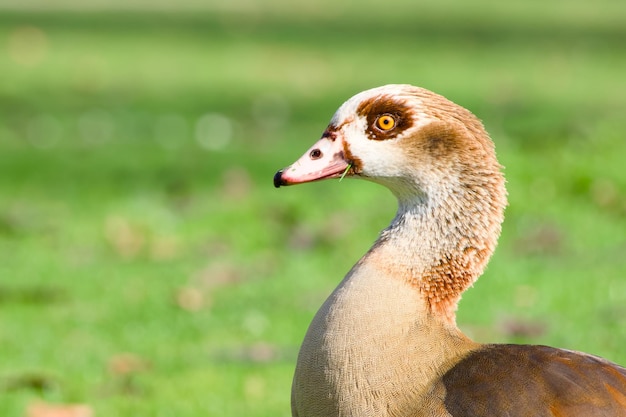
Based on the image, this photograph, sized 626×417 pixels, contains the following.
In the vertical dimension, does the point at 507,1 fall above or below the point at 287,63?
above

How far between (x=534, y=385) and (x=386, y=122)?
87 cm

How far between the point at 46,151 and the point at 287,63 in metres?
5.38

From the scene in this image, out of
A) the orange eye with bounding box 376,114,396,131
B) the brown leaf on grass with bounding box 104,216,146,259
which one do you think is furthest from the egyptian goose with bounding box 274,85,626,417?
the brown leaf on grass with bounding box 104,216,146,259

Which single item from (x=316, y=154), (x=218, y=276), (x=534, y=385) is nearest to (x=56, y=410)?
(x=316, y=154)

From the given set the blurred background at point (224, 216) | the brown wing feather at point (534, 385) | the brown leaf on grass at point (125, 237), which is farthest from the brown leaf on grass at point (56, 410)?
the brown leaf on grass at point (125, 237)

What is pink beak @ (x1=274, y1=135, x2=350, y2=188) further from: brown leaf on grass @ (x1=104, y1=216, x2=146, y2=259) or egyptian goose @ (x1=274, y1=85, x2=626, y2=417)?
brown leaf on grass @ (x1=104, y1=216, x2=146, y2=259)

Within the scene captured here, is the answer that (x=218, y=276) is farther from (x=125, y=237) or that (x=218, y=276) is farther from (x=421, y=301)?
(x=421, y=301)

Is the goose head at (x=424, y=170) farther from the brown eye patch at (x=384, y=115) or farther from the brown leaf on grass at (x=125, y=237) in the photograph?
the brown leaf on grass at (x=125, y=237)

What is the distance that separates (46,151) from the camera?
944 cm

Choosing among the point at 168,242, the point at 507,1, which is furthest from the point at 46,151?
the point at 507,1

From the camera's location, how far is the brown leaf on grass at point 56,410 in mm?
4547

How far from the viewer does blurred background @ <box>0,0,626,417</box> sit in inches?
206

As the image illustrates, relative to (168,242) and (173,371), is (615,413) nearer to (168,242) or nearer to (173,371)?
(173,371)

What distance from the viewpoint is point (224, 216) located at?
293 inches
